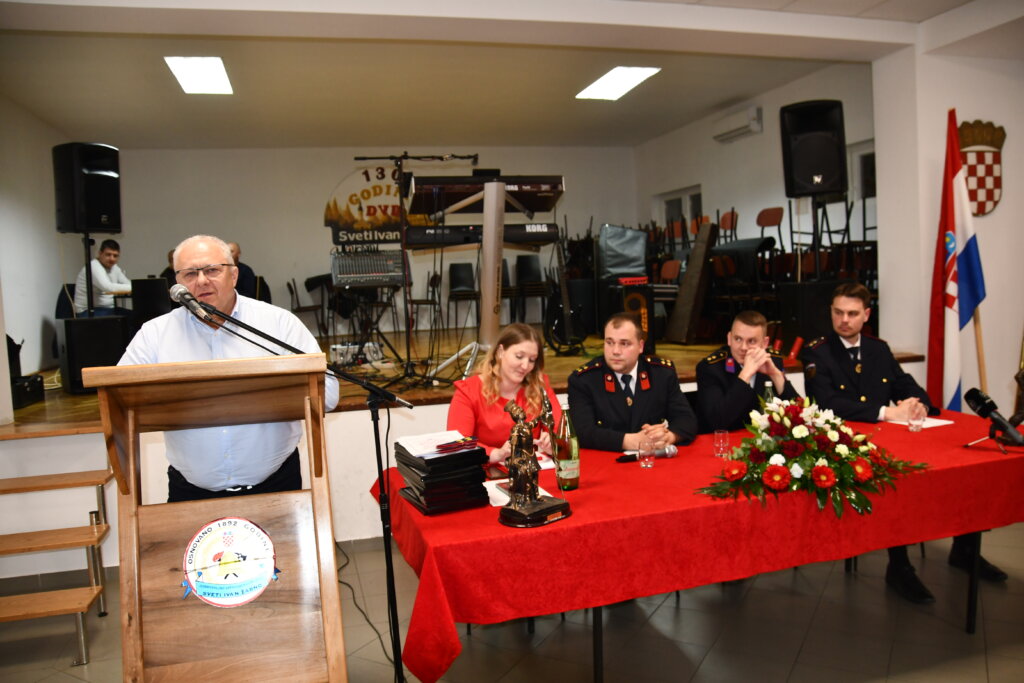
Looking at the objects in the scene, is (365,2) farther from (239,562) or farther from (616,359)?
(239,562)

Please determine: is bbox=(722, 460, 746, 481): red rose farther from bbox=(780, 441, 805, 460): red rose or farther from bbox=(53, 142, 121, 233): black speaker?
bbox=(53, 142, 121, 233): black speaker

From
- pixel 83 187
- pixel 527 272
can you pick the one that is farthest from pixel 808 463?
pixel 527 272

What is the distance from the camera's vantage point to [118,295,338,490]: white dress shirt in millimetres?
1982

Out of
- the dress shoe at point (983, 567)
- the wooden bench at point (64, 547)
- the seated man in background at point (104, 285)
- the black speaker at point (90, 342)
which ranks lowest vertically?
the dress shoe at point (983, 567)

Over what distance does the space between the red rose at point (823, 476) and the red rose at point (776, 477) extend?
9 centimetres

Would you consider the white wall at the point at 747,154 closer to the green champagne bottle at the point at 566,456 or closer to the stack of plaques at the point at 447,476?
the green champagne bottle at the point at 566,456

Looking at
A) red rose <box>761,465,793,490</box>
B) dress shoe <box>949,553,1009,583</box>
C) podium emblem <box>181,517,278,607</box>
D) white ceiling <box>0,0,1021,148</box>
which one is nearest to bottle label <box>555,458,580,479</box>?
red rose <box>761,465,793,490</box>

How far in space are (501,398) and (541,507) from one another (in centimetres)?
97

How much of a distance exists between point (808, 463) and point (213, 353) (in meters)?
1.79

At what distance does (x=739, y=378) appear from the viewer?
3113 millimetres

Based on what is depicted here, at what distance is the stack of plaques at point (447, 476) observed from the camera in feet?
6.72

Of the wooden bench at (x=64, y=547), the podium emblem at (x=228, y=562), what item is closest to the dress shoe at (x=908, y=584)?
the podium emblem at (x=228, y=562)

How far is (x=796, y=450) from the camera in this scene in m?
2.23

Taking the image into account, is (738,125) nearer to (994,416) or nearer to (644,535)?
(994,416)
